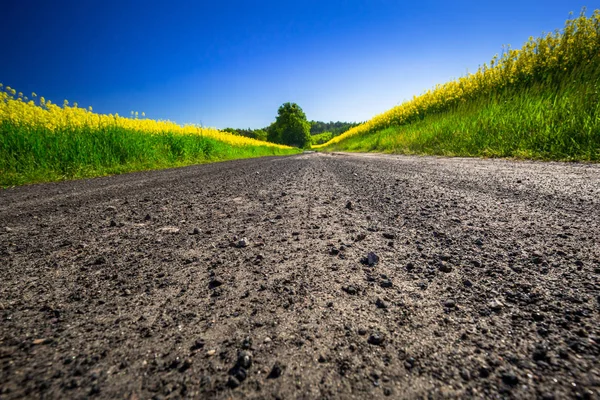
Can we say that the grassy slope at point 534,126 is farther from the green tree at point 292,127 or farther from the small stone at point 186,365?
the green tree at point 292,127

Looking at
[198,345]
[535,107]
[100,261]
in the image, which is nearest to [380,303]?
[198,345]

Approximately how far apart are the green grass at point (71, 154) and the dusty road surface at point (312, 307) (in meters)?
4.76

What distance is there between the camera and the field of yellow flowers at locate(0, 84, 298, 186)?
5.14m

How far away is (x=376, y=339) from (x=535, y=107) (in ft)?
21.1

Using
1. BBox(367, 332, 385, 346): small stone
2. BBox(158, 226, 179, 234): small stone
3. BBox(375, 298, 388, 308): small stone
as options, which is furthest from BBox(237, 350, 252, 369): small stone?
BBox(158, 226, 179, 234): small stone

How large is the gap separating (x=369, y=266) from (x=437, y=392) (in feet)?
1.80

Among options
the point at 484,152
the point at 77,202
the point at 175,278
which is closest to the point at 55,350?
the point at 175,278

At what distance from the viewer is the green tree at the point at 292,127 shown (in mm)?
53062

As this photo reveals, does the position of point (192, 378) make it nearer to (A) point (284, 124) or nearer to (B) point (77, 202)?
(B) point (77, 202)

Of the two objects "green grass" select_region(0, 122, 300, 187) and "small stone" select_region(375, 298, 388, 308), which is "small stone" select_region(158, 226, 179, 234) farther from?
"green grass" select_region(0, 122, 300, 187)

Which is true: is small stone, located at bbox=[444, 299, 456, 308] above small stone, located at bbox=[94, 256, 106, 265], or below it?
below

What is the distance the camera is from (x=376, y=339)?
2.26ft

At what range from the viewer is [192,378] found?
596 millimetres

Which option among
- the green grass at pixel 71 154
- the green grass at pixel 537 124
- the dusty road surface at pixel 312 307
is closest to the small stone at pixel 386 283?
the dusty road surface at pixel 312 307
